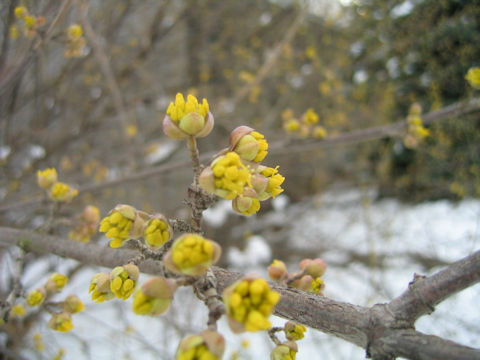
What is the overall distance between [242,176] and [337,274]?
4.48 metres

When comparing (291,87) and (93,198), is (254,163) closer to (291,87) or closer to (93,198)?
(93,198)

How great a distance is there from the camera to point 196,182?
36.5 inches

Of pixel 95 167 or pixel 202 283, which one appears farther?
pixel 95 167

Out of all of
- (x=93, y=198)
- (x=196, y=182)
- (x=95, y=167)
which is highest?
(x=95, y=167)

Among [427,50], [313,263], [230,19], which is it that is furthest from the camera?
[230,19]

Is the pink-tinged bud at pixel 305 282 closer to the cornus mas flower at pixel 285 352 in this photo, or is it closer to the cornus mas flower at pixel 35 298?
the cornus mas flower at pixel 285 352

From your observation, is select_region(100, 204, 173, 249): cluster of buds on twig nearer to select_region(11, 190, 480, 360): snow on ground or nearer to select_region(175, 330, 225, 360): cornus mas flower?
select_region(175, 330, 225, 360): cornus mas flower

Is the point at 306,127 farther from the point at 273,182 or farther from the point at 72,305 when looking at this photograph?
the point at 72,305

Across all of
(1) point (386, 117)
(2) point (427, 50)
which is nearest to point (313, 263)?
(2) point (427, 50)

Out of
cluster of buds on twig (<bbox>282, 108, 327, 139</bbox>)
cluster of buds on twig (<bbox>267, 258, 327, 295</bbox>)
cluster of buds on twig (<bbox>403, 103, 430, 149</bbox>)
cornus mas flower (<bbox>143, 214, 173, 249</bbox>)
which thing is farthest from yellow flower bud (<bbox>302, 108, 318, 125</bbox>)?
cornus mas flower (<bbox>143, 214, 173, 249</bbox>)

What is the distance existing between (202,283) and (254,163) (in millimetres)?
369

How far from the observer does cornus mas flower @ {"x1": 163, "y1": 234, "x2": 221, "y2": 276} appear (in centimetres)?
75

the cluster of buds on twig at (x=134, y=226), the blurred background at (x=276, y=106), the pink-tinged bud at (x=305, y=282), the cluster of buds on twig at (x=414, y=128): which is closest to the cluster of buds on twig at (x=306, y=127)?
the cluster of buds on twig at (x=414, y=128)

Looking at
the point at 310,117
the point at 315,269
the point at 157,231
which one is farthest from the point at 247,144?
the point at 310,117
